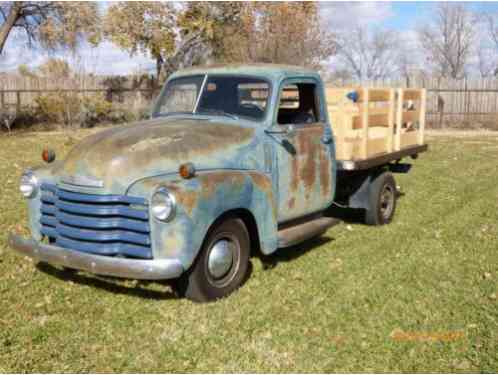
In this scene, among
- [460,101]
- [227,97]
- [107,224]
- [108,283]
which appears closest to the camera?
[107,224]

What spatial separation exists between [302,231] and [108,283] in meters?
1.94

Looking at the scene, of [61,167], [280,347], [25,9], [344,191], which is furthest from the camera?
[25,9]

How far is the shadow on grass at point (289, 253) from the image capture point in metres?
5.81

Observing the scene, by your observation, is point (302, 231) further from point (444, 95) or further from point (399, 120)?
point (444, 95)

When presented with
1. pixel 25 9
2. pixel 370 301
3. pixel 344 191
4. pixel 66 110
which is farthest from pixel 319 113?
pixel 25 9

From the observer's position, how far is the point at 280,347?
397cm

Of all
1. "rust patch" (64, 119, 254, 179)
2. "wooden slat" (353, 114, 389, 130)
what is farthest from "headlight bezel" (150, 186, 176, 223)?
"wooden slat" (353, 114, 389, 130)

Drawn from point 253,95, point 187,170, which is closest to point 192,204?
point 187,170

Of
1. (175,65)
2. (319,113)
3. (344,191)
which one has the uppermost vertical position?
(175,65)

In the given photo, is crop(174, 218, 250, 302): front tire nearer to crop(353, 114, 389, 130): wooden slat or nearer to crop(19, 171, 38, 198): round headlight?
crop(19, 171, 38, 198): round headlight

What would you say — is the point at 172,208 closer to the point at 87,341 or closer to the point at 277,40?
the point at 87,341

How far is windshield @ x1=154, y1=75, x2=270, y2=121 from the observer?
5.47 metres

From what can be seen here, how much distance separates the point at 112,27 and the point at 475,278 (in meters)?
21.4

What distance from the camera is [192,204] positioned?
4.14 m
